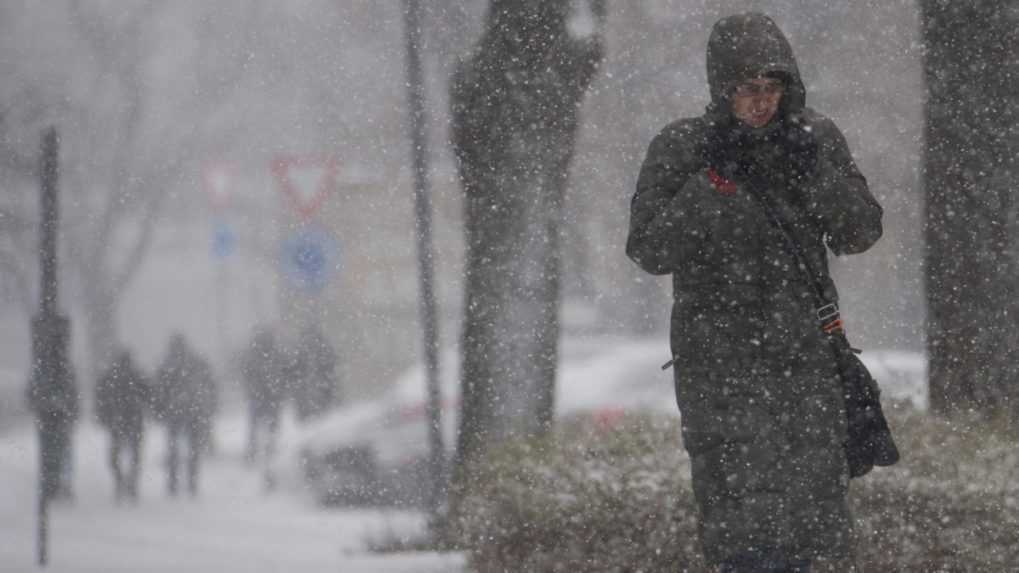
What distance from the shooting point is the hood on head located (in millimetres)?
2965

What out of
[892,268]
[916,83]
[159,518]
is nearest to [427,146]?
[159,518]

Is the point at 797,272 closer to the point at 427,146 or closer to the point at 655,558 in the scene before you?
the point at 655,558

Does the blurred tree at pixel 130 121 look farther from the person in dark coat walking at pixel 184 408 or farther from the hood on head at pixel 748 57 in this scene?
the hood on head at pixel 748 57

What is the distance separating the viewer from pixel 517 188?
237 inches

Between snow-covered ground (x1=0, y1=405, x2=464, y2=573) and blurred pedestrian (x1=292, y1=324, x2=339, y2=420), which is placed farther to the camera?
blurred pedestrian (x1=292, y1=324, x2=339, y2=420)

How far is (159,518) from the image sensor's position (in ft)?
23.9

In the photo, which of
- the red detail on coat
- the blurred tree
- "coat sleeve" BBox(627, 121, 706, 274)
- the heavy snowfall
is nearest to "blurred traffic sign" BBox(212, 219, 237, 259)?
the heavy snowfall

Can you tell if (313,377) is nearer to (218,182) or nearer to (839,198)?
(218,182)

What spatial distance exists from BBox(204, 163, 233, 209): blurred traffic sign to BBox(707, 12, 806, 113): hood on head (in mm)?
5631

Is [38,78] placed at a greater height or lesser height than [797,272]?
greater

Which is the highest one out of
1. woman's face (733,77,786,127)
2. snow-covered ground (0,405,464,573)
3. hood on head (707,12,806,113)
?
hood on head (707,12,806,113)

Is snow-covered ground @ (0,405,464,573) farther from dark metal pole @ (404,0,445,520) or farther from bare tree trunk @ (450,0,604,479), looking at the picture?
bare tree trunk @ (450,0,604,479)

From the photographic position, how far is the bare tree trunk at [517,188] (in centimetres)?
601

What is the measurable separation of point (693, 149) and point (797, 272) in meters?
0.36
